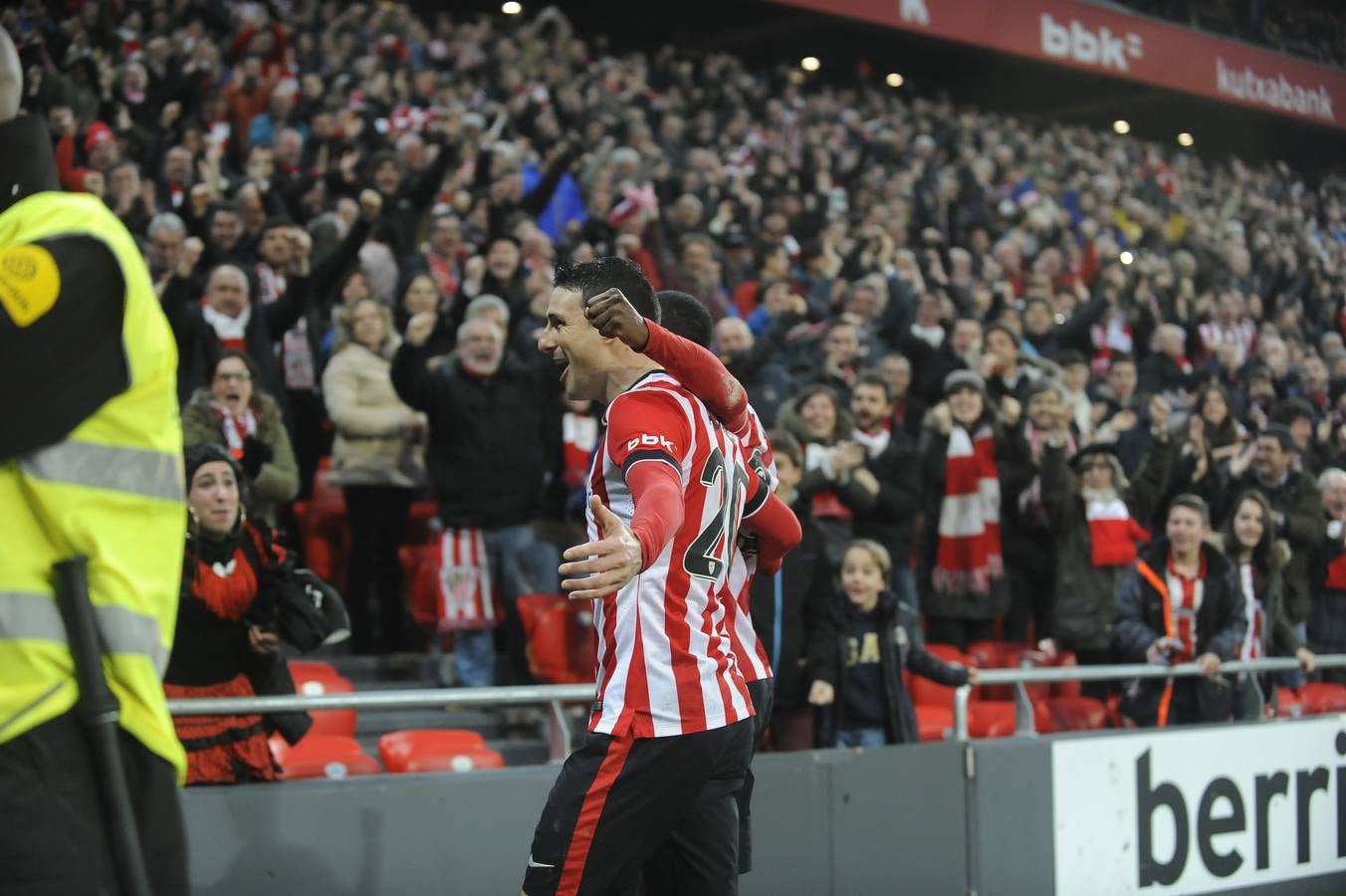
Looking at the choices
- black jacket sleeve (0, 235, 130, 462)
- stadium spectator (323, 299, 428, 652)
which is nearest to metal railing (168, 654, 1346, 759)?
stadium spectator (323, 299, 428, 652)

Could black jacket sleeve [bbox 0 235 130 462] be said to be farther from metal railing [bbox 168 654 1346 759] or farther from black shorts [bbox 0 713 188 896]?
metal railing [bbox 168 654 1346 759]

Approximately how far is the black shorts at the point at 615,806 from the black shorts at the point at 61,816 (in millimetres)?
1348

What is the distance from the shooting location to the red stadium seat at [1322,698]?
9070mm

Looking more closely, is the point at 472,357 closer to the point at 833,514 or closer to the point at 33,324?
the point at 833,514

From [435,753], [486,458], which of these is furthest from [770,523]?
[486,458]

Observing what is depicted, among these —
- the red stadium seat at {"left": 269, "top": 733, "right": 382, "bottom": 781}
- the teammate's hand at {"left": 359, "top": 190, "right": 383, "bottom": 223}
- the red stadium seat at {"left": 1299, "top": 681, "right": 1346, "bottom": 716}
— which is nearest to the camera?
the red stadium seat at {"left": 269, "top": 733, "right": 382, "bottom": 781}

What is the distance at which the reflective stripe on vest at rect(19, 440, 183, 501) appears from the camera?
80.3 inches

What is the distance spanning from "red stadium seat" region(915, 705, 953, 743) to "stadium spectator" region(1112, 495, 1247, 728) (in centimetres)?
86

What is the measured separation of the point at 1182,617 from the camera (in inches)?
299

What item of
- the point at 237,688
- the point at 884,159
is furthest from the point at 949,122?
the point at 237,688

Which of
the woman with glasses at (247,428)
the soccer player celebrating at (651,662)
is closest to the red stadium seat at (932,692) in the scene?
the woman with glasses at (247,428)

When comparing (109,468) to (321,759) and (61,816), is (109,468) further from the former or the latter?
(321,759)

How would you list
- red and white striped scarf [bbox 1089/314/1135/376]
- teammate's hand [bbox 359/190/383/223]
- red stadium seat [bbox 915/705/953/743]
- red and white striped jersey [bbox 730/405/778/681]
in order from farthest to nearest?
red and white striped scarf [bbox 1089/314/1135/376] → teammate's hand [bbox 359/190/383/223] → red stadium seat [bbox 915/705/953/743] → red and white striped jersey [bbox 730/405/778/681]

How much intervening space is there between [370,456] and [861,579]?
2.49m
